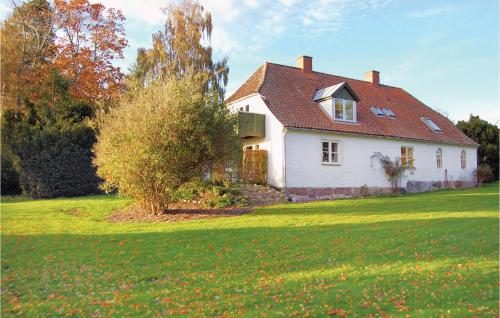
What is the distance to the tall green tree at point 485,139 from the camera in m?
35.0

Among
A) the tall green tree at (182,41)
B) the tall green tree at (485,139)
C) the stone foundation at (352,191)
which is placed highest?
the tall green tree at (182,41)

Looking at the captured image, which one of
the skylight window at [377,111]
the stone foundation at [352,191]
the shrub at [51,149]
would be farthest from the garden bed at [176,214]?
the skylight window at [377,111]

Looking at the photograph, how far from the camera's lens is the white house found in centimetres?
2152

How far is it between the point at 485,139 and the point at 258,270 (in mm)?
34356

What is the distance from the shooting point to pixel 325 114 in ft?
78.2

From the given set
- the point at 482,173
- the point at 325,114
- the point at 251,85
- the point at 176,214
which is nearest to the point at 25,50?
the point at 251,85

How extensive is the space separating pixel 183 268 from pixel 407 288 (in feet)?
13.2

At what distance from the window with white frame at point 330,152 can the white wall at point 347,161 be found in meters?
0.23

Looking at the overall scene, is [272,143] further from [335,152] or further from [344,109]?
[344,109]

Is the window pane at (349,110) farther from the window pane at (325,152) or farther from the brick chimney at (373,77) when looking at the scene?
the brick chimney at (373,77)

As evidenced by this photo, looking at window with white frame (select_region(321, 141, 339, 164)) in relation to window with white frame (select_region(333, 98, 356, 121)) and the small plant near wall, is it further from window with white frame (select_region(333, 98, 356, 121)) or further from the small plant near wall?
the small plant near wall

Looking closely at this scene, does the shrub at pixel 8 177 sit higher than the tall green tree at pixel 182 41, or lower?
lower

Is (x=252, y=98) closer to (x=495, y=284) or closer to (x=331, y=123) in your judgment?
(x=331, y=123)

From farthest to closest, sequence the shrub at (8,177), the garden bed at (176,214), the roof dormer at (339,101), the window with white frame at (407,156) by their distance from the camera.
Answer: the window with white frame at (407,156)
the shrub at (8,177)
the roof dormer at (339,101)
the garden bed at (176,214)
